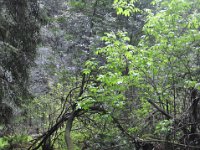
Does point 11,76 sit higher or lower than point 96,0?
lower

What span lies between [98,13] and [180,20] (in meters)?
3.85

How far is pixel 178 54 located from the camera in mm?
5195

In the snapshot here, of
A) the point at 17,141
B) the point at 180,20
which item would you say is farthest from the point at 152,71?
the point at 17,141

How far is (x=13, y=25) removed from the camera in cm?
591

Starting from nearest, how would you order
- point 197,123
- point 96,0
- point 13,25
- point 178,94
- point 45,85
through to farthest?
point 197,123 < point 178,94 < point 13,25 < point 96,0 < point 45,85

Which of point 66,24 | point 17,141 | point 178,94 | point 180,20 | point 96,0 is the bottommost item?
point 17,141

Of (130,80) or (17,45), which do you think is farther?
(17,45)

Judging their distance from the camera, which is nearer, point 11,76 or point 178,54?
point 178,54

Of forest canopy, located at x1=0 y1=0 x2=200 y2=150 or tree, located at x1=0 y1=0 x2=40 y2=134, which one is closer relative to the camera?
forest canopy, located at x1=0 y1=0 x2=200 y2=150

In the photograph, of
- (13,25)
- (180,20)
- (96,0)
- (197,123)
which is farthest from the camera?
(96,0)

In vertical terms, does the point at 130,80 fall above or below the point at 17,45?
below

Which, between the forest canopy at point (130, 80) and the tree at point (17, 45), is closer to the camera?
the forest canopy at point (130, 80)

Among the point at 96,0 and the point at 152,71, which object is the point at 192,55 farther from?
the point at 96,0

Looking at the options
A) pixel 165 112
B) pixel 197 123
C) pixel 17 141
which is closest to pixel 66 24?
pixel 17 141
